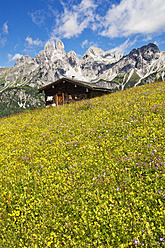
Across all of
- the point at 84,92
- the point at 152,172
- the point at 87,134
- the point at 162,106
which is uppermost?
the point at 84,92

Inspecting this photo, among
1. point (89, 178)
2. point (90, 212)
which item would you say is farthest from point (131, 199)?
point (89, 178)

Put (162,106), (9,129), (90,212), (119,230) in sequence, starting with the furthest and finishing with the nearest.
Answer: (9,129) < (162,106) < (90,212) < (119,230)

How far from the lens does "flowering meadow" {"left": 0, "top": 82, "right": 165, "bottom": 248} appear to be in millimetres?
4064

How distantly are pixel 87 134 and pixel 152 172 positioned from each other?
4074mm

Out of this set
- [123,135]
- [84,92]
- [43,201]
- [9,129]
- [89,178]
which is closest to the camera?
[43,201]

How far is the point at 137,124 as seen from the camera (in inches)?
328

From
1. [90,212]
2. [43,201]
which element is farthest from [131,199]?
[43,201]

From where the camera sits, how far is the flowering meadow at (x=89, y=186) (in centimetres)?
406

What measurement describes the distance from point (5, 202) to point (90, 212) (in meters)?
2.95

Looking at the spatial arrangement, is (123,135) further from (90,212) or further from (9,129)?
(9,129)

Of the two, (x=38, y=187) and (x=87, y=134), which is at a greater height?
(x=87, y=134)

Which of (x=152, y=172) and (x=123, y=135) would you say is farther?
(x=123, y=135)

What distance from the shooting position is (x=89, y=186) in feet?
17.5

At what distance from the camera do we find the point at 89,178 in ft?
18.7
